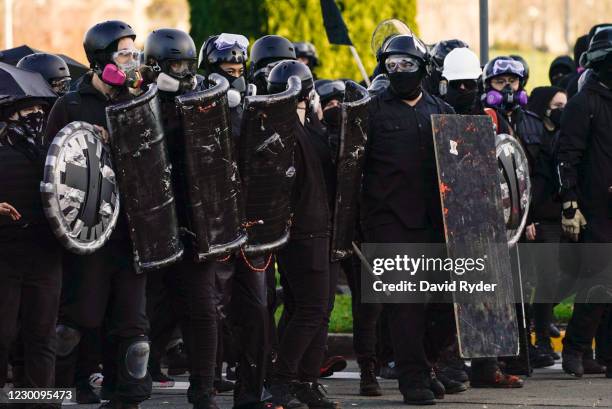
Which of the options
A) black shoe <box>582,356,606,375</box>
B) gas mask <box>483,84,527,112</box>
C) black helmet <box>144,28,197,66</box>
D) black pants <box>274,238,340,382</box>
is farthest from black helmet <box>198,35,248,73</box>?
black shoe <box>582,356,606,375</box>

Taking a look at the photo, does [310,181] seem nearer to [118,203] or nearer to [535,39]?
[118,203]

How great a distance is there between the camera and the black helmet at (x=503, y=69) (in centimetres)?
1051

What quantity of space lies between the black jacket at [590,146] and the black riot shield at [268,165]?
2442 mm

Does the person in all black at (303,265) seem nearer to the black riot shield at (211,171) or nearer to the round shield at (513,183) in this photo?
the black riot shield at (211,171)

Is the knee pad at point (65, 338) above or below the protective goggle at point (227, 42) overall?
below

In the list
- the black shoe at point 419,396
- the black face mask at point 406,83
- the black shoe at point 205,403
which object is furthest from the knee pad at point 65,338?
the black face mask at point 406,83

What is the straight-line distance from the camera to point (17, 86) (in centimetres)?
767

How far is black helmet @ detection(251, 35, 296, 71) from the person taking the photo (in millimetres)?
9055

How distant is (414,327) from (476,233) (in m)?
0.64

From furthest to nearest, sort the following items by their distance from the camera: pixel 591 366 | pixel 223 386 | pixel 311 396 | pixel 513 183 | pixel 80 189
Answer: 1. pixel 591 366
2. pixel 513 183
3. pixel 223 386
4. pixel 311 396
5. pixel 80 189

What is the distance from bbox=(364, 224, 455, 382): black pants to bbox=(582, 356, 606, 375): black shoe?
1.49 meters

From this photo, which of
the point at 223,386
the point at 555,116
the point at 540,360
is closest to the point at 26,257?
the point at 223,386

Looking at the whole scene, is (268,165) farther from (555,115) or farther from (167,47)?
(555,115)

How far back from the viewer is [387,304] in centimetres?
906
